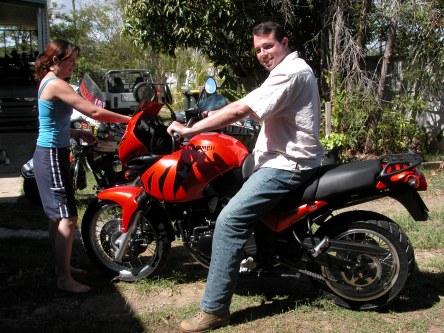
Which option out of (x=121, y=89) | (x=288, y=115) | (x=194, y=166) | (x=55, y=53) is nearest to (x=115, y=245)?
(x=194, y=166)

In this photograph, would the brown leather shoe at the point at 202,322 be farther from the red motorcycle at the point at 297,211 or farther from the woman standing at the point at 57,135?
the woman standing at the point at 57,135

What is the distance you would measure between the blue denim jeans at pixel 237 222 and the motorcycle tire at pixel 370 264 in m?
0.48

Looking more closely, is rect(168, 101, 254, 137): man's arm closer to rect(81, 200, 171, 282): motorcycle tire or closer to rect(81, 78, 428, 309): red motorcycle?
rect(81, 78, 428, 309): red motorcycle

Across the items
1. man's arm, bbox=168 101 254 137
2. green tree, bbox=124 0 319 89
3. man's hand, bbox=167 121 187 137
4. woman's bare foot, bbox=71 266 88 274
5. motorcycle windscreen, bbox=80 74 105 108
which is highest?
green tree, bbox=124 0 319 89

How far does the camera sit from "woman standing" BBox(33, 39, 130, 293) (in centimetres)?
376

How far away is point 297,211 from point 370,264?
2.06 ft

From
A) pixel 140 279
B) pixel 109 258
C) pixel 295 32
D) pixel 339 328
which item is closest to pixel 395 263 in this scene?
pixel 339 328

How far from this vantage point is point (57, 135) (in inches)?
151

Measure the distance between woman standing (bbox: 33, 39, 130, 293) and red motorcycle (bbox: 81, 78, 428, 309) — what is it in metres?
0.40

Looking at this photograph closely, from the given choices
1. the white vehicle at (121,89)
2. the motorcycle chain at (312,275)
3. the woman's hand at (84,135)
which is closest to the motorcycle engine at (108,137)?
the woman's hand at (84,135)

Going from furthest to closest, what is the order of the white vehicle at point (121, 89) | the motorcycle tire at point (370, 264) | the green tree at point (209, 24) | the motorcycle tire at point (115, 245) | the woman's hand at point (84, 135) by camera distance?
the white vehicle at point (121, 89), the green tree at point (209, 24), the woman's hand at point (84, 135), the motorcycle tire at point (115, 245), the motorcycle tire at point (370, 264)

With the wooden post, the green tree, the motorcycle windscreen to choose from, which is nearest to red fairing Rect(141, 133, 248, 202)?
the motorcycle windscreen

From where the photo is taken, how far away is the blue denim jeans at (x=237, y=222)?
325 centimetres

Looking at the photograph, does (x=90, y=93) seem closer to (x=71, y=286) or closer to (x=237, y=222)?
(x=71, y=286)
